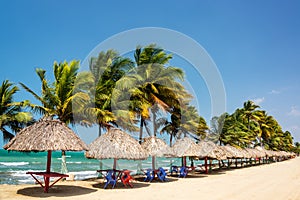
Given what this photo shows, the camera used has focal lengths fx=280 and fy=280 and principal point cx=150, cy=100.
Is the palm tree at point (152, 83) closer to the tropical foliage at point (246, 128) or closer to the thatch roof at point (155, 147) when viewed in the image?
the thatch roof at point (155, 147)

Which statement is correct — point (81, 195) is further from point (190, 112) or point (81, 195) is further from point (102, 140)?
point (190, 112)

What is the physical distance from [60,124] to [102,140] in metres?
2.23

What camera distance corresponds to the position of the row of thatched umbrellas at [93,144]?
798 centimetres

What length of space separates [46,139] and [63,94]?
4.75 m

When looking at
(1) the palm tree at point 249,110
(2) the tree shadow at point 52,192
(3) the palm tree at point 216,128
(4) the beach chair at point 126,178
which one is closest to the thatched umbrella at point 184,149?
(4) the beach chair at point 126,178

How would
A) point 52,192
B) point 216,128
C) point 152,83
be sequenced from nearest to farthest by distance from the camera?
point 52,192 < point 152,83 < point 216,128

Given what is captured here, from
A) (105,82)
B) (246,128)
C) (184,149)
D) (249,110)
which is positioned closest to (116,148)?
(105,82)

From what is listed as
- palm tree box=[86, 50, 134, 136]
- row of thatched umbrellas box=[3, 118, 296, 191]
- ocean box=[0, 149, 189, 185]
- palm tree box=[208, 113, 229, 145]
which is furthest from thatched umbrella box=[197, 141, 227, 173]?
palm tree box=[208, 113, 229, 145]

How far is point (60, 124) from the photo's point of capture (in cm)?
868

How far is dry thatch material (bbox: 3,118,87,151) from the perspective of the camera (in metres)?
7.87

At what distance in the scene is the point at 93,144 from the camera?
1059cm

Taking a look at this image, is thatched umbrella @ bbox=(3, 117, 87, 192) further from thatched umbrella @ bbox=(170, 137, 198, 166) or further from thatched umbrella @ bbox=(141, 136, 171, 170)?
thatched umbrella @ bbox=(170, 137, 198, 166)

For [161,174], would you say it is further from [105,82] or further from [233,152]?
[233,152]

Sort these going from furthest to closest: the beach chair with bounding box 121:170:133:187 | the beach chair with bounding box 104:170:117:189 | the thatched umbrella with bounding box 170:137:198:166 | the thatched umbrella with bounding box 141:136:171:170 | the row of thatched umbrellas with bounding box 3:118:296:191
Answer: the thatched umbrella with bounding box 170:137:198:166 < the thatched umbrella with bounding box 141:136:171:170 < the beach chair with bounding box 121:170:133:187 < the beach chair with bounding box 104:170:117:189 < the row of thatched umbrellas with bounding box 3:118:296:191
